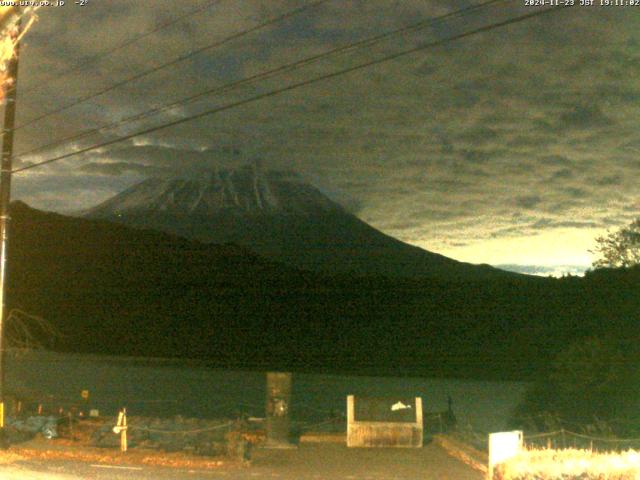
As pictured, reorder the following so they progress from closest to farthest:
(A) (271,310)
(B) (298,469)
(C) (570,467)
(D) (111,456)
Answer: (C) (570,467), (B) (298,469), (D) (111,456), (A) (271,310)

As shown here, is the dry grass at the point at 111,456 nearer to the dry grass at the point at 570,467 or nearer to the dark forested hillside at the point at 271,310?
the dry grass at the point at 570,467

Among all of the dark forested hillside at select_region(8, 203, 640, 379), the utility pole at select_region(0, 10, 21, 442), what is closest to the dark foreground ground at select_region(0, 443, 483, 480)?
the utility pole at select_region(0, 10, 21, 442)

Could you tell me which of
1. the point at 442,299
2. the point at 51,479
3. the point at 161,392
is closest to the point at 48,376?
the point at 161,392

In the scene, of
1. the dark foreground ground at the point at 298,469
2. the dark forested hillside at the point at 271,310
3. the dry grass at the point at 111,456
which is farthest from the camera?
the dark forested hillside at the point at 271,310

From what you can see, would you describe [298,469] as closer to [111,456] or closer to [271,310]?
[111,456]

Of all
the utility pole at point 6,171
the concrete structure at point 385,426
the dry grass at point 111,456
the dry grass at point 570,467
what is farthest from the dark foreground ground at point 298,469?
the dry grass at point 570,467

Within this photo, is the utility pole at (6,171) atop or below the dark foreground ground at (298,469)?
atop

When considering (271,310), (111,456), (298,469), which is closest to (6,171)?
(111,456)
